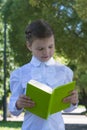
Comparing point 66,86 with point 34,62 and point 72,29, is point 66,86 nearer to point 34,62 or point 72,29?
point 34,62

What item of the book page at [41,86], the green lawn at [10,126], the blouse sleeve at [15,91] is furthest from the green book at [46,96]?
the green lawn at [10,126]

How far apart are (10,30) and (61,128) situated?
2849 cm

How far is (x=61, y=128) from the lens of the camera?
164 inches

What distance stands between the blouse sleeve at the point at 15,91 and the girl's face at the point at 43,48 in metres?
0.22

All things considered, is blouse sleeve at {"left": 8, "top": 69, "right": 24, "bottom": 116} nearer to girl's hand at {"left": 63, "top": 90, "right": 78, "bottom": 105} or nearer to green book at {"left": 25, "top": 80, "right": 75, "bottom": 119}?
green book at {"left": 25, "top": 80, "right": 75, "bottom": 119}

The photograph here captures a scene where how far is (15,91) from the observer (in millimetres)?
4215

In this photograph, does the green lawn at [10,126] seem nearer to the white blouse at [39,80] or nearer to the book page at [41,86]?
the white blouse at [39,80]

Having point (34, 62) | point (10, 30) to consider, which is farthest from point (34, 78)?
point (10, 30)

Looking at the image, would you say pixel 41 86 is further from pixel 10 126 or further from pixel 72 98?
pixel 10 126

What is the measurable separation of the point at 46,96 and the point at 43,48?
421mm

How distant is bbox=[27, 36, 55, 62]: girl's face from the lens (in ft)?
13.6

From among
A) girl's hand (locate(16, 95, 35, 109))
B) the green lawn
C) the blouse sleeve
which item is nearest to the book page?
girl's hand (locate(16, 95, 35, 109))

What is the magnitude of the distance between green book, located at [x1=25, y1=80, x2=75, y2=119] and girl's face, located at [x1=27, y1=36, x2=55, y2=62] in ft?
0.84

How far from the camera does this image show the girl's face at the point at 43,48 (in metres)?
4.15
